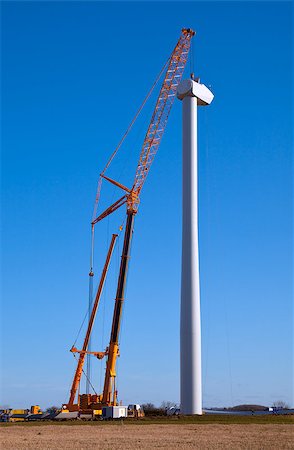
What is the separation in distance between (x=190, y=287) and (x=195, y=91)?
102 ft

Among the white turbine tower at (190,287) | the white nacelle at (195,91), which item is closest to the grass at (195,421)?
the white turbine tower at (190,287)

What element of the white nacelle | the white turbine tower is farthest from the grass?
the white nacelle

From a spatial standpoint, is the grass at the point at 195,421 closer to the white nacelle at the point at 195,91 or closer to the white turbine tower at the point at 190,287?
the white turbine tower at the point at 190,287

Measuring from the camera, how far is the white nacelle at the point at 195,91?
107 m

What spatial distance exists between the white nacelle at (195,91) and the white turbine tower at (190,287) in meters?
4.52

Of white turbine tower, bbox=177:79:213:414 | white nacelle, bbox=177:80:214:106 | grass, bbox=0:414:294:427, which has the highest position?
white nacelle, bbox=177:80:214:106

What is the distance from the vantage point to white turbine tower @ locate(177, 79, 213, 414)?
303 ft

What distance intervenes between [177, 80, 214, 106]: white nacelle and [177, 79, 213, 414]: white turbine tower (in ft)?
14.8

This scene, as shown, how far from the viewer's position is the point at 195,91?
10756 centimetres

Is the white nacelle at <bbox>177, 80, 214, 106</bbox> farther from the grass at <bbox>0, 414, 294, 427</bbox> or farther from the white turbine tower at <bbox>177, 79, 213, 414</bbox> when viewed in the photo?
the grass at <bbox>0, 414, 294, 427</bbox>

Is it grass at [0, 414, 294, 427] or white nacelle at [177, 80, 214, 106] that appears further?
white nacelle at [177, 80, 214, 106]

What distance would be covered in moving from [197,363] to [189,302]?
26.0 feet

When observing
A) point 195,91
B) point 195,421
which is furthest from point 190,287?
point 195,91

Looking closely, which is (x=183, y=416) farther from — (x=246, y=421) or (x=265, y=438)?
(x=265, y=438)
